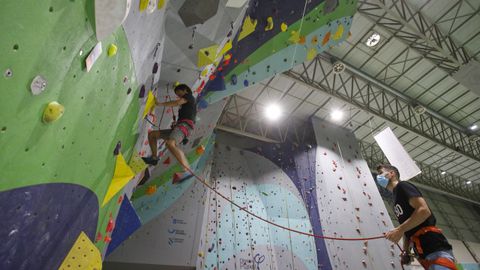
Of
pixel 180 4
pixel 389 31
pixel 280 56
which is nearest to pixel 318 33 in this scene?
pixel 280 56

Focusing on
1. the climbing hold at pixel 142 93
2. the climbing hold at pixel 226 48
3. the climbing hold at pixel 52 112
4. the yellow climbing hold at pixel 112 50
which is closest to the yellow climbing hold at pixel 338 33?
the climbing hold at pixel 226 48

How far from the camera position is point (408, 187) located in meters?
1.99

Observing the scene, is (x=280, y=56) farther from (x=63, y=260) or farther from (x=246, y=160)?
(x=246, y=160)

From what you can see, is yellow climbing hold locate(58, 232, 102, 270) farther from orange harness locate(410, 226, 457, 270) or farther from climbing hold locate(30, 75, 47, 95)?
orange harness locate(410, 226, 457, 270)

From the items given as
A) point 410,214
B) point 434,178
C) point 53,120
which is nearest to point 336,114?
point 410,214

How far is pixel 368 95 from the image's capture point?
7094 mm

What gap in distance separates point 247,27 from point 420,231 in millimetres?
2711

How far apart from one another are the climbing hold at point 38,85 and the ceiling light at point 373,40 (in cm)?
674

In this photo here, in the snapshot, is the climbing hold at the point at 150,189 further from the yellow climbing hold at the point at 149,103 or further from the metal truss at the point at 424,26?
the metal truss at the point at 424,26

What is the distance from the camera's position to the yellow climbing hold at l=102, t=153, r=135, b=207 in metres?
1.87

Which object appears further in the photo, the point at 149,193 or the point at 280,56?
the point at 149,193

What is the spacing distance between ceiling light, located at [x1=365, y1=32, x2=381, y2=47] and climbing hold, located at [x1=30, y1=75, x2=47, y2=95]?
6737 millimetres

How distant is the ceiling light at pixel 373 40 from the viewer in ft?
19.3

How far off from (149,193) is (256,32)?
9.82 feet
